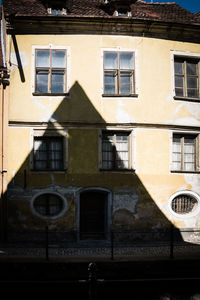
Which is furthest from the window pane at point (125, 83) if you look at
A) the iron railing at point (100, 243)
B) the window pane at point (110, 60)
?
the iron railing at point (100, 243)

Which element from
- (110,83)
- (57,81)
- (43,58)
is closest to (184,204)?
(110,83)

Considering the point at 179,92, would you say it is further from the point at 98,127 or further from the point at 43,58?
the point at 43,58

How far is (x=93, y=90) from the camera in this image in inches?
576

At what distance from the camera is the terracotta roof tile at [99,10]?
585 inches

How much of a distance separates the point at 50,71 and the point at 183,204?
790 cm

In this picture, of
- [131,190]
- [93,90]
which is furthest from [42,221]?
[93,90]

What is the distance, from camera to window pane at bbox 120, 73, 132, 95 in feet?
49.0

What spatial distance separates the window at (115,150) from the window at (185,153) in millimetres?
2083

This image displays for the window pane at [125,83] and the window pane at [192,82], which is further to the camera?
the window pane at [192,82]

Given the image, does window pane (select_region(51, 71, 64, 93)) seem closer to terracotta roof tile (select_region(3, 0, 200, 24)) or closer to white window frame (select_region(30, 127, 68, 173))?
white window frame (select_region(30, 127, 68, 173))

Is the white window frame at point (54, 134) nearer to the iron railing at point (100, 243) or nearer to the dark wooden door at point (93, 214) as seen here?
the dark wooden door at point (93, 214)

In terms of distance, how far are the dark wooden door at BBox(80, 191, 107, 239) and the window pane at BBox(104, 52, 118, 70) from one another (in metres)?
5.33

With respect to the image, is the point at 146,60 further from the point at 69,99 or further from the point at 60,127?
the point at 60,127

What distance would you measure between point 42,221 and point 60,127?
12.5ft
